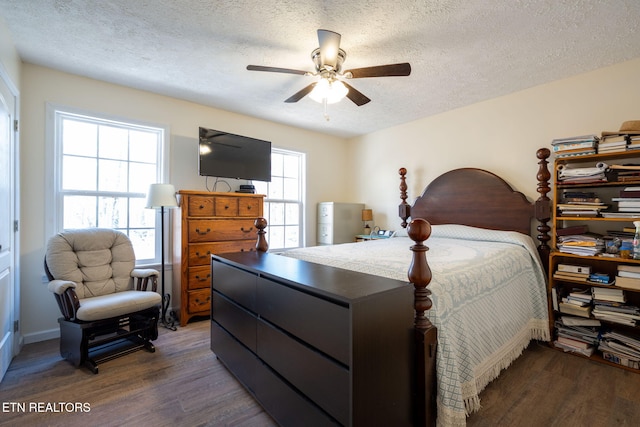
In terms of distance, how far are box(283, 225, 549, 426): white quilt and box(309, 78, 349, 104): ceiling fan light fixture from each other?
123cm

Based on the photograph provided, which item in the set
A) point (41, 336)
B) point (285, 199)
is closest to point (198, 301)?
point (41, 336)

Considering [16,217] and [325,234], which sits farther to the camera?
[325,234]

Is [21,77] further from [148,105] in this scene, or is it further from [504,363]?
[504,363]

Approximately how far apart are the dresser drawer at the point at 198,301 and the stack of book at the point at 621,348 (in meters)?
3.51

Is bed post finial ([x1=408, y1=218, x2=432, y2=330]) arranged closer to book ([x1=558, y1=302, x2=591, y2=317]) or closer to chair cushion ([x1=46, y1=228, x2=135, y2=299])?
book ([x1=558, y1=302, x2=591, y2=317])

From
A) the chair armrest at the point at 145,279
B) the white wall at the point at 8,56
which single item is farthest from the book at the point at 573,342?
the white wall at the point at 8,56

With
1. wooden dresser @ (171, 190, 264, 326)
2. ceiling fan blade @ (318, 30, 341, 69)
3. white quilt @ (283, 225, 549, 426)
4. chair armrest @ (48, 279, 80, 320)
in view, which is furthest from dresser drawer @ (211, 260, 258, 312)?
ceiling fan blade @ (318, 30, 341, 69)

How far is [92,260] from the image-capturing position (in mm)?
2500

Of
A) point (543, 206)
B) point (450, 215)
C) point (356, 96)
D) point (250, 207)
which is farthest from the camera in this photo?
point (450, 215)

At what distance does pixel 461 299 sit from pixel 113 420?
2.02 m

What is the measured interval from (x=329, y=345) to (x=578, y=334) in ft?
7.95

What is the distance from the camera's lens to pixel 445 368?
1.30 metres

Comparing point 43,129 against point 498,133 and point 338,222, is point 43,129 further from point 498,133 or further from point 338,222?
point 498,133

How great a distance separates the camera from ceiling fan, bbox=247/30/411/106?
6.19 feet
